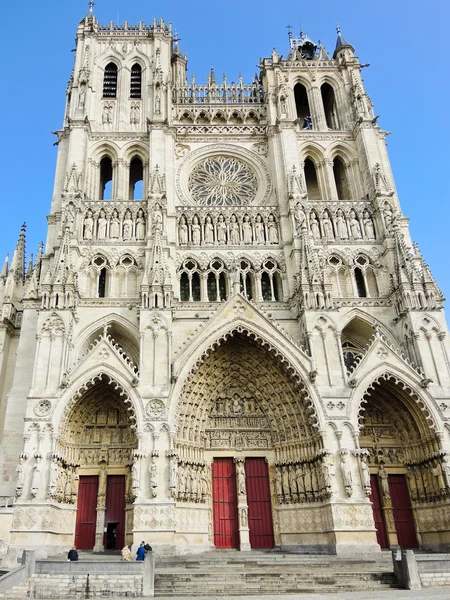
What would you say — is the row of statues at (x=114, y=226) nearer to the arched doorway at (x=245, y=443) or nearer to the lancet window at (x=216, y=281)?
the lancet window at (x=216, y=281)

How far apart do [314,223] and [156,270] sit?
8119 mm

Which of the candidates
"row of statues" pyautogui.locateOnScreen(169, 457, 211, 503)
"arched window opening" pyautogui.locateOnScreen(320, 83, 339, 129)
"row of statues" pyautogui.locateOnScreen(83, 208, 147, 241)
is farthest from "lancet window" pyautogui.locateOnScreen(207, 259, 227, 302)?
"arched window opening" pyautogui.locateOnScreen(320, 83, 339, 129)

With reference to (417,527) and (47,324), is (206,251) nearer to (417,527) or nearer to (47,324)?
(47,324)

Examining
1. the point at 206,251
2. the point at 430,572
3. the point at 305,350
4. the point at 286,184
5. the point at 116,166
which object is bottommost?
the point at 430,572

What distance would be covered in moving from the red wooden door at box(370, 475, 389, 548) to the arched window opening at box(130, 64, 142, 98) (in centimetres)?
2287

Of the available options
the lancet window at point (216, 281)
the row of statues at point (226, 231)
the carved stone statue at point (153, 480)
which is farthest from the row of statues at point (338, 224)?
the carved stone statue at point (153, 480)

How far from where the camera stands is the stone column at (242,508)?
17859 millimetres

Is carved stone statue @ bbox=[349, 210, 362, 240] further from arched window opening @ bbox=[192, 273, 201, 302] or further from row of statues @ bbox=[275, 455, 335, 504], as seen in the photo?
row of statues @ bbox=[275, 455, 335, 504]

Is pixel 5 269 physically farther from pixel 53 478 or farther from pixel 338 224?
pixel 338 224

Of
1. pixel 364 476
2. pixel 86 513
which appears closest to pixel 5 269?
pixel 86 513

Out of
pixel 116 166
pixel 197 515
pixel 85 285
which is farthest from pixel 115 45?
pixel 197 515

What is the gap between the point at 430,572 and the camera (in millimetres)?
11953

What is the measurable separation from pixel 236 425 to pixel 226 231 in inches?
346

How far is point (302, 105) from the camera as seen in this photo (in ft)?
98.8
